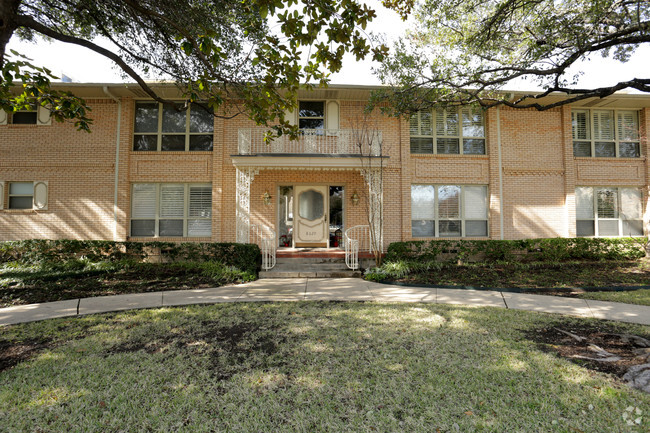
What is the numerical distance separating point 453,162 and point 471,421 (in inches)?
396

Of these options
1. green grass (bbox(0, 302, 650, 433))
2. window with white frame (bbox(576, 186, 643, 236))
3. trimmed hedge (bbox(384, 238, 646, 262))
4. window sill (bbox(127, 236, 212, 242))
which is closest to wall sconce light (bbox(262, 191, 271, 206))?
window sill (bbox(127, 236, 212, 242))

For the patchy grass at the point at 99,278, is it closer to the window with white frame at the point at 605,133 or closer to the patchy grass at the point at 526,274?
the patchy grass at the point at 526,274

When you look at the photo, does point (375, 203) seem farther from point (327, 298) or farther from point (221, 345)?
point (221, 345)

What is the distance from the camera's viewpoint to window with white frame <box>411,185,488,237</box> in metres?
11.1

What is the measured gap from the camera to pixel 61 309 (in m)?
5.29

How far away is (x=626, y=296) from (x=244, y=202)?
9.22 meters

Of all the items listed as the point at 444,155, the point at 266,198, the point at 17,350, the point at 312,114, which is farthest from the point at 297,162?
the point at 17,350

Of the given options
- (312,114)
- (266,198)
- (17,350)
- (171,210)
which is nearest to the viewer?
(17,350)

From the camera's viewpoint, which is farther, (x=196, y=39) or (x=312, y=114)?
(x=312, y=114)

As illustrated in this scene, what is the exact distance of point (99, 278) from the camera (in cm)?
770

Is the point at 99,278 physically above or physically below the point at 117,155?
below

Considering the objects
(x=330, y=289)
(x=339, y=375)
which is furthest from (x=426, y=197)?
(x=339, y=375)

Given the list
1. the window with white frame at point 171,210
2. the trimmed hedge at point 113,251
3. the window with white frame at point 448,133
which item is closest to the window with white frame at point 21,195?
the trimmed hedge at point 113,251

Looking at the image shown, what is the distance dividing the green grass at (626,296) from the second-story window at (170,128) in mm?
11001
